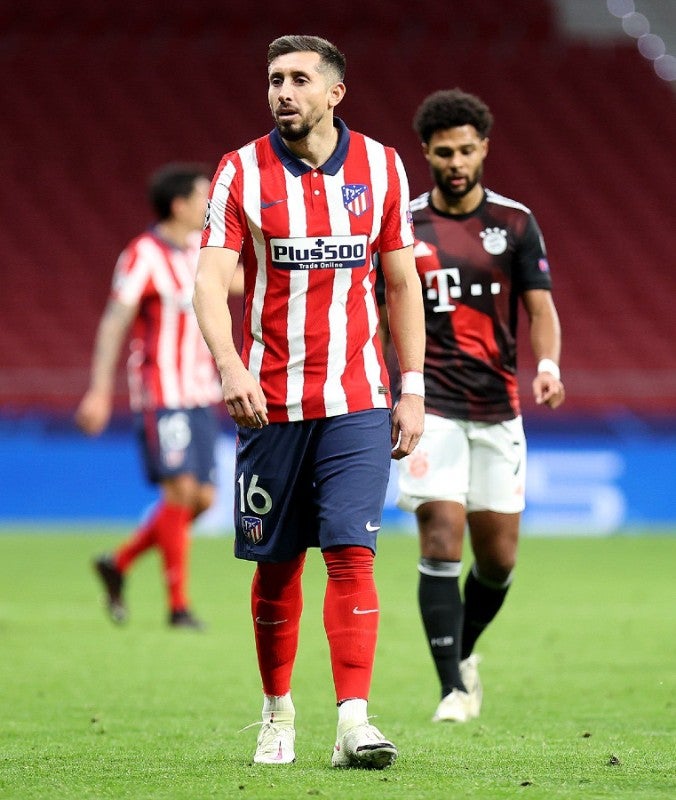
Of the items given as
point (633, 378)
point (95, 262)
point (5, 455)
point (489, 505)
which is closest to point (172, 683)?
point (489, 505)

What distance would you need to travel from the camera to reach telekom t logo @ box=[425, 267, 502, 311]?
19.0 feet

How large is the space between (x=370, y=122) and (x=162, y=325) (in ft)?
41.2

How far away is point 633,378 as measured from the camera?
15.8m

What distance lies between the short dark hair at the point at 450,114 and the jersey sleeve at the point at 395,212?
1211 millimetres

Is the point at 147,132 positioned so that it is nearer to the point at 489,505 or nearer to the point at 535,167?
the point at 535,167

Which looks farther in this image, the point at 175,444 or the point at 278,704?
the point at 175,444

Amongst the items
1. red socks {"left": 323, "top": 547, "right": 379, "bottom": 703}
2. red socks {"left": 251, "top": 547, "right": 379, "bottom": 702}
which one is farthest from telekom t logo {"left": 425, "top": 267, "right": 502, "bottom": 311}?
red socks {"left": 323, "top": 547, "right": 379, "bottom": 703}

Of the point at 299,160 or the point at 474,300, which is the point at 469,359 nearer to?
the point at 474,300

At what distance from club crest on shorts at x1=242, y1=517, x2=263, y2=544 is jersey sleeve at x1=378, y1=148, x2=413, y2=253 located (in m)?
0.87

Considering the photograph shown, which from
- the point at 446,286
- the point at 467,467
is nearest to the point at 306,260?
the point at 446,286

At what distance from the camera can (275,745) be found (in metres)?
4.38

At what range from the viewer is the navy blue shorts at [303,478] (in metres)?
4.33

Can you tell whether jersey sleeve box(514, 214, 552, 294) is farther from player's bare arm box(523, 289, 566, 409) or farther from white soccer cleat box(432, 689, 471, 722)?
white soccer cleat box(432, 689, 471, 722)

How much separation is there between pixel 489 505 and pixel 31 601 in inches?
191
